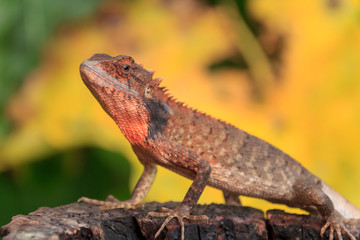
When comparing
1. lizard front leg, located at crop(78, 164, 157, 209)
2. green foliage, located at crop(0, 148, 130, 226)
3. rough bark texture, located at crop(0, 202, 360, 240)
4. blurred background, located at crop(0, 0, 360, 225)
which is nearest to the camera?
rough bark texture, located at crop(0, 202, 360, 240)

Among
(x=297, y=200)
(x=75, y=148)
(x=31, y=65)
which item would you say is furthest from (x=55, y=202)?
(x=297, y=200)

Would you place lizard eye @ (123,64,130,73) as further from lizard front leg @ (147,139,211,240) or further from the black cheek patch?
lizard front leg @ (147,139,211,240)

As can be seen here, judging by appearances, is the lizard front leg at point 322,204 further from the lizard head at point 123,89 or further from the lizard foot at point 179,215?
the lizard head at point 123,89

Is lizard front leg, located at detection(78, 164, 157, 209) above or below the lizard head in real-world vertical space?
below

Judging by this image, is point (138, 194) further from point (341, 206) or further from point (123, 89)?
point (341, 206)

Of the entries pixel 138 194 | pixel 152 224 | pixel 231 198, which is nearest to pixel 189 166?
pixel 152 224

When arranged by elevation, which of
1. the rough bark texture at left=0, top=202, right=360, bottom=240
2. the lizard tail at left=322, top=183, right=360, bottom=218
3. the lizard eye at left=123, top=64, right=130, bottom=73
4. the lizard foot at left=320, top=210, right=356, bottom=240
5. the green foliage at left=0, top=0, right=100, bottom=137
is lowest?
the rough bark texture at left=0, top=202, right=360, bottom=240

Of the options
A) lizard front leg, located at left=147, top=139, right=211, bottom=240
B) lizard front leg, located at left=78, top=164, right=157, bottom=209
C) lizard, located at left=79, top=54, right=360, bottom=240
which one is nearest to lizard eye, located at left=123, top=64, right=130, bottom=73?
lizard, located at left=79, top=54, right=360, bottom=240
